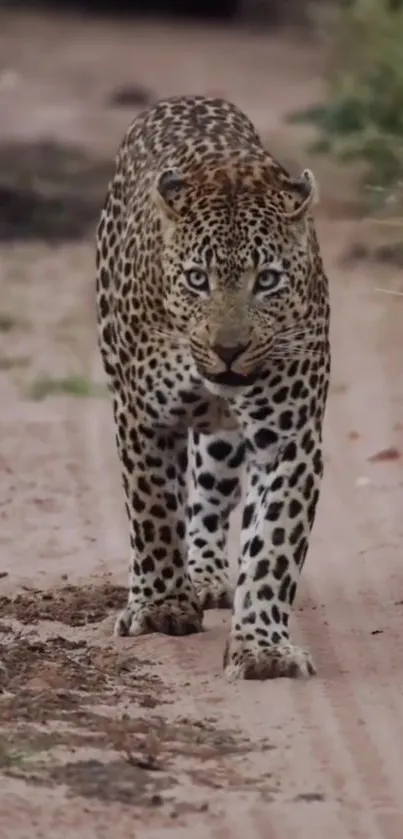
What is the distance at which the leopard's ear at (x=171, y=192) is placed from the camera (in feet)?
22.6

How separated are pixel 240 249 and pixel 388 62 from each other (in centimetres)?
846

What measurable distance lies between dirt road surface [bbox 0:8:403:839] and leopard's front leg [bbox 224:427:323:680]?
14cm

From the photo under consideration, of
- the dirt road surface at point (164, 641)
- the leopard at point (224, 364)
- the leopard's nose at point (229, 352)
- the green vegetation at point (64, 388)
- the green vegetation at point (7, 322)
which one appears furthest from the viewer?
the green vegetation at point (7, 322)

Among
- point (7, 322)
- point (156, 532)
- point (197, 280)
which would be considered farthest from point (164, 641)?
point (7, 322)

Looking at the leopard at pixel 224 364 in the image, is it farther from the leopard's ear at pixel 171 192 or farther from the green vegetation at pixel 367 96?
the green vegetation at pixel 367 96

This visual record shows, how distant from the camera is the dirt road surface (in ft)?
18.5

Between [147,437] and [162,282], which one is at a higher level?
[162,282]

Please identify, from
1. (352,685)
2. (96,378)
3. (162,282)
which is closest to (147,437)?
(162,282)

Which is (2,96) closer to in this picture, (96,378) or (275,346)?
(96,378)

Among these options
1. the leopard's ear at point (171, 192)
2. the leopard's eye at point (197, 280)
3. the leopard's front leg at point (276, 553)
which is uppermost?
the leopard's ear at point (171, 192)

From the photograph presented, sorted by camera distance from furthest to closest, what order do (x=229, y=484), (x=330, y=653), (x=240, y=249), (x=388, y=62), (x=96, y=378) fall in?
(x=388, y=62) < (x=96, y=378) < (x=229, y=484) < (x=330, y=653) < (x=240, y=249)

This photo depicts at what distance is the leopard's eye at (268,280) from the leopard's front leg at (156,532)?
2.30ft

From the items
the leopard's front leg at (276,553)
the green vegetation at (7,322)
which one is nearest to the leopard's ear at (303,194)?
the leopard's front leg at (276,553)

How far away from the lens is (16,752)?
5.91 meters
